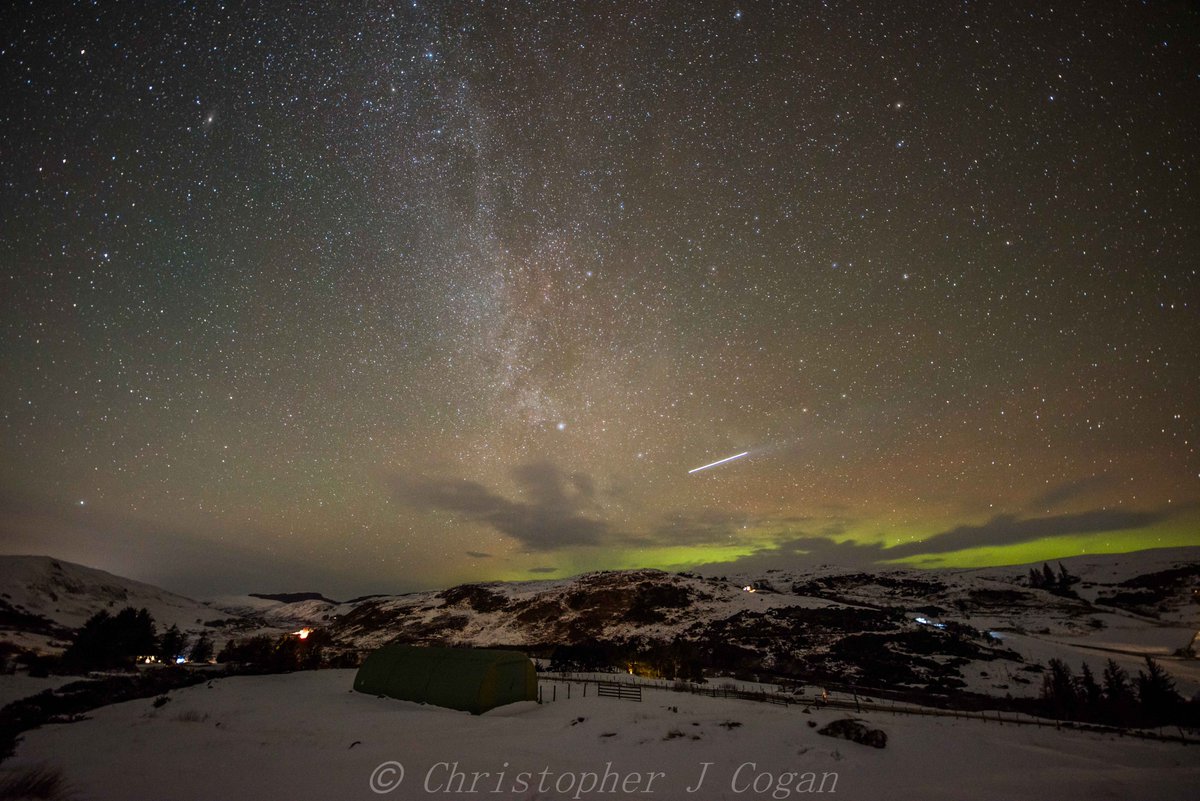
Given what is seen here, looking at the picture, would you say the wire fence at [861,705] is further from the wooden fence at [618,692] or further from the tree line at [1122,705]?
the tree line at [1122,705]

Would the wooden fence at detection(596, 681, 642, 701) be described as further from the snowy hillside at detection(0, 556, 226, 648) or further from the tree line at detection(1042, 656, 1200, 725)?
the snowy hillside at detection(0, 556, 226, 648)

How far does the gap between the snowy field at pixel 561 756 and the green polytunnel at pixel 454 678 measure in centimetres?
110

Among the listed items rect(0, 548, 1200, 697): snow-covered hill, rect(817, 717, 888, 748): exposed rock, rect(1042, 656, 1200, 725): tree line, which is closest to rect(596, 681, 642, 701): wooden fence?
rect(817, 717, 888, 748): exposed rock

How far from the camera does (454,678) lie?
26141mm

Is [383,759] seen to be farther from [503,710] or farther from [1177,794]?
[1177,794]

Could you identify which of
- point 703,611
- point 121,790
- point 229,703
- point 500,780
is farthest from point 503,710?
point 703,611

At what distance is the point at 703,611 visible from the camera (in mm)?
93000

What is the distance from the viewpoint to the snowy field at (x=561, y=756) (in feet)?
45.5

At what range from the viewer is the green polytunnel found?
25.0 meters

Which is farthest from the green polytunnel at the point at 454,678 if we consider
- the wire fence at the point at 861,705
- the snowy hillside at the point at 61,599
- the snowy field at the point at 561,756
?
the snowy hillside at the point at 61,599

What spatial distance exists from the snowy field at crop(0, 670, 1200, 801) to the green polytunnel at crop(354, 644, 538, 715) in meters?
1.10

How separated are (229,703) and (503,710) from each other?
1359 centimetres

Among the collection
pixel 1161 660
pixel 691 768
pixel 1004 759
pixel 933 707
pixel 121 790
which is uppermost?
pixel 121 790

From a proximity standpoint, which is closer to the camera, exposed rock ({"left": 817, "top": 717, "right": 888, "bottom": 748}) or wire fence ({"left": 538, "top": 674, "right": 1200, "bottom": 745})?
exposed rock ({"left": 817, "top": 717, "right": 888, "bottom": 748})
